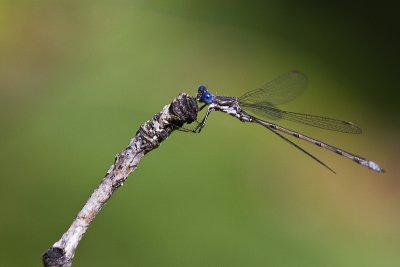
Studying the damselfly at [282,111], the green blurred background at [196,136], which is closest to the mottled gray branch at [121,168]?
the green blurred background at [196,136]

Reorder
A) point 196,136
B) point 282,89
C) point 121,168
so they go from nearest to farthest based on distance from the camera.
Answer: point 121,168, point 196,136, point 282,89

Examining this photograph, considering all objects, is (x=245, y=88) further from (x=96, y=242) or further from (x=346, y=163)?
(x=96, y=242)

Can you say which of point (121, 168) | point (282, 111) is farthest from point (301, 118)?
point (121, 168)

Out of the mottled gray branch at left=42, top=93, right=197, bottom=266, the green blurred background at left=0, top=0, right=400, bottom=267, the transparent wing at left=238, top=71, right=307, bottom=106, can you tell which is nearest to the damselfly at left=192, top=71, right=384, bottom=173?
the transparent wing at left=238, top=71, right=307, bottom=106

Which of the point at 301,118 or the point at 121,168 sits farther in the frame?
the point at 301,118

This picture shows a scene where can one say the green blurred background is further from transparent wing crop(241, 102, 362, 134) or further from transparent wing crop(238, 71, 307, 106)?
transparent wing crop(238, 71, 307, 106)

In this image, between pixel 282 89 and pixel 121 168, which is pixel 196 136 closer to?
pixel 282 89
